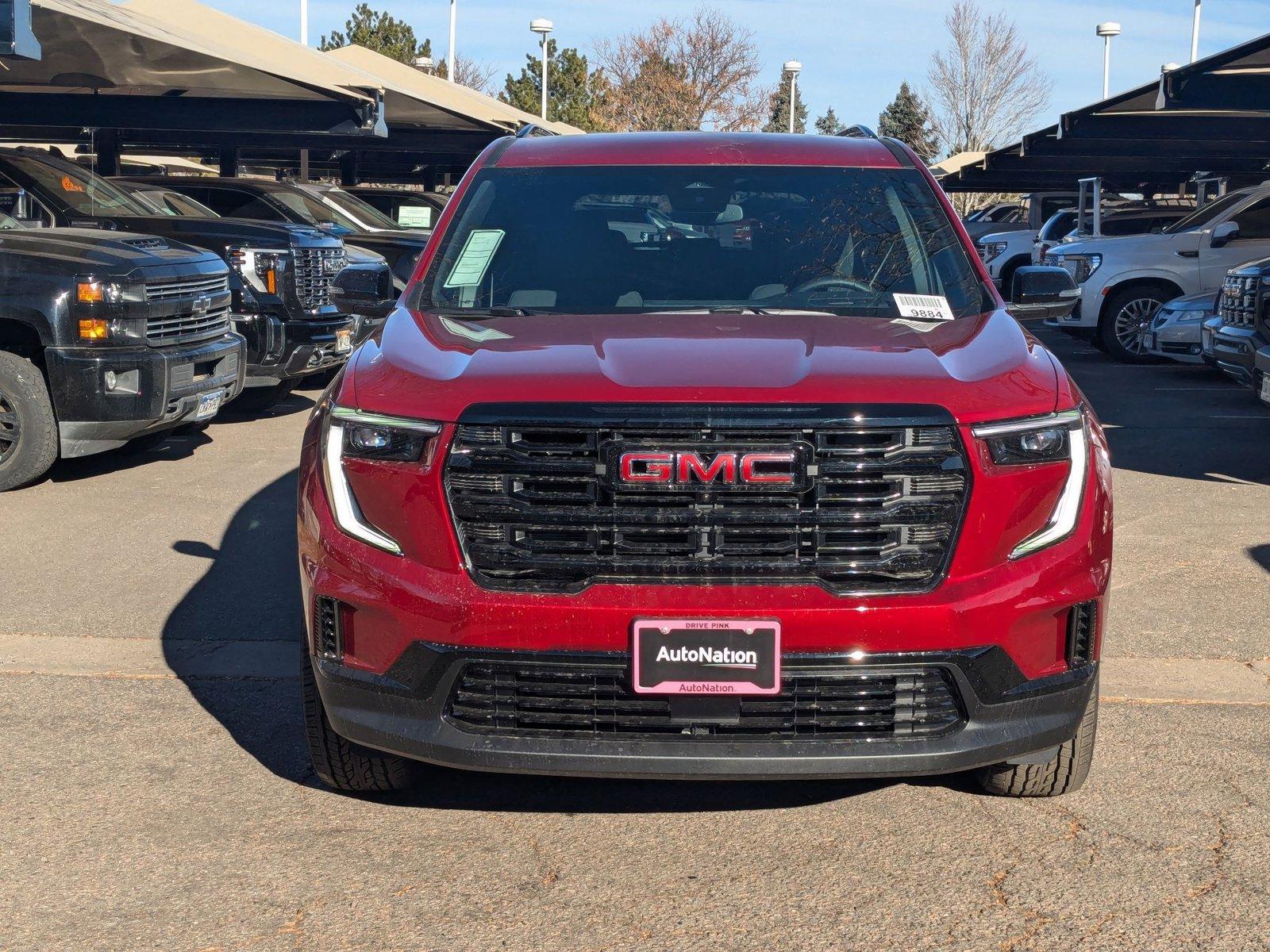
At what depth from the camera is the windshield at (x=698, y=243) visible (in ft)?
15.5

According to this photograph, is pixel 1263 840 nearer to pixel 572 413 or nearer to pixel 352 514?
pixel 572 413

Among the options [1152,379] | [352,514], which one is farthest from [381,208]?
[352,514]

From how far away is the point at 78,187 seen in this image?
11.8 metres

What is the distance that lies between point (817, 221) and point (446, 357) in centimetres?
164

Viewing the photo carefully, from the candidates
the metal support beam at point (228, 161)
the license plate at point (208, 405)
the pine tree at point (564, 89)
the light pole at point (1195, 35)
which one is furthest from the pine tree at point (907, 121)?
the license plate at point (208, 405)

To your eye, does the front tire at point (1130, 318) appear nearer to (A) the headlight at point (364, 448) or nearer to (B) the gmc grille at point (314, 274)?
(B) the gmc grille at point (314, 274)

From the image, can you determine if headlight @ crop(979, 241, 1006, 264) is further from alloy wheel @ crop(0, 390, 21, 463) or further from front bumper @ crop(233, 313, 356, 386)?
alloy wheel @ crop(0, 390, 21, 463)

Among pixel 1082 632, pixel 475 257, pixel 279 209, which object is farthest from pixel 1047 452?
pixel 279 209

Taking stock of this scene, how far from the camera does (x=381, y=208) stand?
20250mm

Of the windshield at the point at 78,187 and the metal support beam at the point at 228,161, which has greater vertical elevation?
the metal support beam at the point at 228,161

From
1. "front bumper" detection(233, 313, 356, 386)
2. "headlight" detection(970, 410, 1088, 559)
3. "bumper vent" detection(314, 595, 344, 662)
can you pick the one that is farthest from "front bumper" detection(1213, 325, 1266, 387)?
"bumper vent" detection(314, 595, 344, 662)

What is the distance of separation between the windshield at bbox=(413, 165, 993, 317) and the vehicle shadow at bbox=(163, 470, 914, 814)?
1.29 m

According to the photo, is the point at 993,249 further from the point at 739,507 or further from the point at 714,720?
the point at 714,720

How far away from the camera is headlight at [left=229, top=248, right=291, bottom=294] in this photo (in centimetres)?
1135
